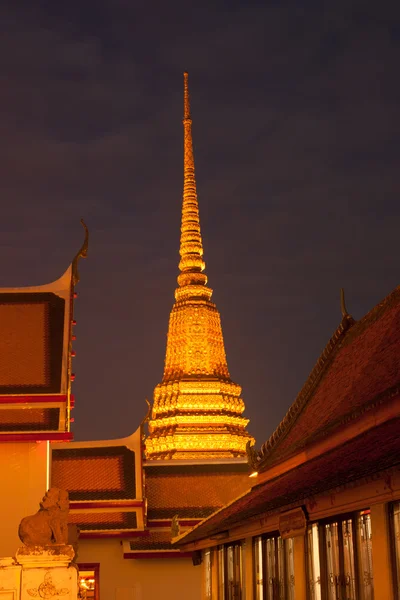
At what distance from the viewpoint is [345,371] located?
1173cm

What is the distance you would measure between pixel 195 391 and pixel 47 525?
3160cm

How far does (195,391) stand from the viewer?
44500 millimetres

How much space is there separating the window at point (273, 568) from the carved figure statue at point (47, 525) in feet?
8.99

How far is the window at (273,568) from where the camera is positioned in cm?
1214

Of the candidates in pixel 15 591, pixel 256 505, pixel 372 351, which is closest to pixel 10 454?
pixel 15 591

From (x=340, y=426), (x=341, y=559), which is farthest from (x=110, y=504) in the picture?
(x=340, y=426)

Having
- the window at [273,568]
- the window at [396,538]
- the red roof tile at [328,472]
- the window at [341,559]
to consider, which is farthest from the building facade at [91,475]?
the window at [396,538]

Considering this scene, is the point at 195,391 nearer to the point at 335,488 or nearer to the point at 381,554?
the point at 335,488

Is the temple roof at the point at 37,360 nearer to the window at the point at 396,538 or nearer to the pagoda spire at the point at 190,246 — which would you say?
the window at the point at 396,538

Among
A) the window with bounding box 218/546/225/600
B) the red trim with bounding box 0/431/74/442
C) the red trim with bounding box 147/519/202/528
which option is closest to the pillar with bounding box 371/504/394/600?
the window with bounding box 218/546/225/600

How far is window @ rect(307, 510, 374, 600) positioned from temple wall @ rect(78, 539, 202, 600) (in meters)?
14.4

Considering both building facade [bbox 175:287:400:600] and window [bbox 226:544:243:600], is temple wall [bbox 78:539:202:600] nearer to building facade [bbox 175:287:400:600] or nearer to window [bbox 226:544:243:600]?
window [bbox 226:544:243:600]

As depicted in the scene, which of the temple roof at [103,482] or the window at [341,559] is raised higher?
the temple roof at [103,482]

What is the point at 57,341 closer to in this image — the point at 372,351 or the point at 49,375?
the point at 49,375
